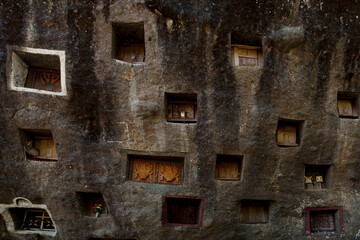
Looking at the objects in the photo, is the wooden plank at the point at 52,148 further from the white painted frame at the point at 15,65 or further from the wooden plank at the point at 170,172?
the wooden plank at the point at 170,172

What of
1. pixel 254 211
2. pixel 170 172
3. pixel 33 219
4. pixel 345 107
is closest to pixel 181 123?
pixel 170 172

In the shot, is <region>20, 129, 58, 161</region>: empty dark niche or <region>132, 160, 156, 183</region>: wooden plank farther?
<region>132, 160, 156, 183</region>: wooden plank

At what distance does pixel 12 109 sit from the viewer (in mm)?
4719

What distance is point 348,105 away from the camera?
5.39 meters

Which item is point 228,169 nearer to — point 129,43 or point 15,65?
point 129,43

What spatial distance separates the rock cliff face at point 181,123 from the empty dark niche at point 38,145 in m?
0.09

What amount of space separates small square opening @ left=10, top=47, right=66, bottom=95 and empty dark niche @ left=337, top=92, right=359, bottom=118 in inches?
258

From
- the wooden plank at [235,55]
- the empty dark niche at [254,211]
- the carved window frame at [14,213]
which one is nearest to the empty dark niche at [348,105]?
the wooden plank at [235,55]

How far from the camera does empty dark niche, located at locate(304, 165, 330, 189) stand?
5.37m

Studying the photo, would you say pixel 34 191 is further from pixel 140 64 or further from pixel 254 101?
pixel 254 101

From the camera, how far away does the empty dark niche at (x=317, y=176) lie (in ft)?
17.6

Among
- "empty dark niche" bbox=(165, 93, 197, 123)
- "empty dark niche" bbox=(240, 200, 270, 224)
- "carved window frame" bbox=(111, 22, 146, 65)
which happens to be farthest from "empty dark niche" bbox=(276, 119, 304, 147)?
"carved window frame" bbox=(111, 22, 146, 65)

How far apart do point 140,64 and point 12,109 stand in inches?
117

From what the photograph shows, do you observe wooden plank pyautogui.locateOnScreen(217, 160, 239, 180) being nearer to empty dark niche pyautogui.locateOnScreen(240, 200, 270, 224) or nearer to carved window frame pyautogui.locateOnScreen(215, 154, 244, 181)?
carved window frame pyautogui.locateOnScreen(215, 154, 244, 181)
